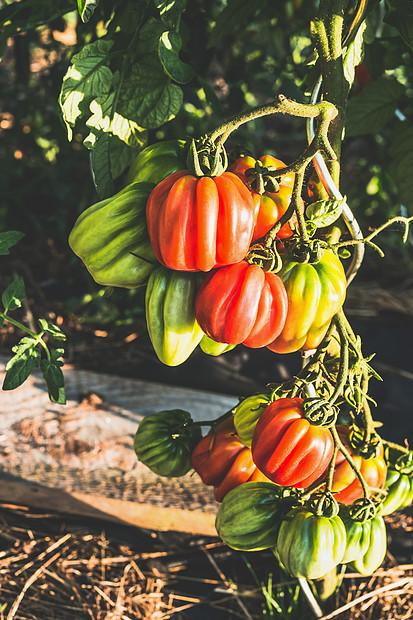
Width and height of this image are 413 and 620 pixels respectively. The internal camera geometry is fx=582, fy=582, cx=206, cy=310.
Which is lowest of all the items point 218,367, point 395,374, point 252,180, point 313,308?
point 395,374

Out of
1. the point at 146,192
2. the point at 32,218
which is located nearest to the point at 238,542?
the point at 146,192

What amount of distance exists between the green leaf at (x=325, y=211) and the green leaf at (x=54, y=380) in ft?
1.40

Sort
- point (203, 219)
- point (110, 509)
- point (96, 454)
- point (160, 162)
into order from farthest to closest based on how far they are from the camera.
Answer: point (96, 454) < point (110, 509) < point (160, 162) < point (203, 219)

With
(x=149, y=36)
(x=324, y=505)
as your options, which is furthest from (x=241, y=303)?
(x=149, y=36)

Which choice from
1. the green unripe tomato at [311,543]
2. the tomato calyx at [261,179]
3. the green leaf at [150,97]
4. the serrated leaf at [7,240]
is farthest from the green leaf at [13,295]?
the green unripe tomato at [311,543]

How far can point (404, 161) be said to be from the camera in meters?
1.02

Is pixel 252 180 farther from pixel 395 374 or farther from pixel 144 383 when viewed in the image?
pixel 395 374

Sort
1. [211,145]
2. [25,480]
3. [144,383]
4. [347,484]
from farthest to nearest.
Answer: [144,383] < [25,480] < [347,484] < [211,145]

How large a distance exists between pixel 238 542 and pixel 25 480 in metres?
0.64

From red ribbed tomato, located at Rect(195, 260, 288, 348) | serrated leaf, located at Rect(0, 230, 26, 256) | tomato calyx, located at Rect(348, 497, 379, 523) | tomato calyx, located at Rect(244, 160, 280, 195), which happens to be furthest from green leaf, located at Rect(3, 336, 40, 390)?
tomato calyx, located at Rect(348, 497, 379, 523)

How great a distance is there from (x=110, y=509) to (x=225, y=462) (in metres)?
0.52

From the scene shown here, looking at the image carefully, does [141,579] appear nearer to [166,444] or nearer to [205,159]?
[166,444]

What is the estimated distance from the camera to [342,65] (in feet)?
2.39

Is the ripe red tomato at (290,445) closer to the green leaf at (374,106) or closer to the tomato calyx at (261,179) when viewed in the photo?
the tomato calyx at (261,179)
